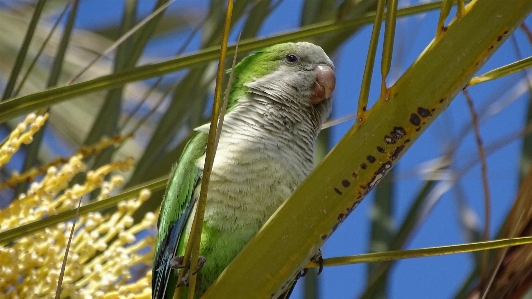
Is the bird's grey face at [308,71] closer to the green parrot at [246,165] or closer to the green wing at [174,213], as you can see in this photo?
the green parrot at [246,165]

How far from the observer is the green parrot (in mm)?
1515

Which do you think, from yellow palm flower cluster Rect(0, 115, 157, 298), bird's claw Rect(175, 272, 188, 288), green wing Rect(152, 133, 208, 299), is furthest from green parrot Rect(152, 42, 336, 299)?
bird's claw Rect(175, 272, 188, 288)

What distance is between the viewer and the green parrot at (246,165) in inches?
59.6

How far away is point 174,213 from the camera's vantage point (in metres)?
1.62

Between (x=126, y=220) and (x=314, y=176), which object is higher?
(x=126, y=220)

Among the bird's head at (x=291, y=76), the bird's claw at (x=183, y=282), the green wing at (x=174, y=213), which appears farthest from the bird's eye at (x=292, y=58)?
the bird's claw at (x=183, y=282)

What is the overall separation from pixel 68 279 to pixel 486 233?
850mm

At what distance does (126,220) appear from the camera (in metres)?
1.37

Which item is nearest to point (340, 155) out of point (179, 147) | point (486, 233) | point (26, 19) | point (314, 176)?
point (314, 176)

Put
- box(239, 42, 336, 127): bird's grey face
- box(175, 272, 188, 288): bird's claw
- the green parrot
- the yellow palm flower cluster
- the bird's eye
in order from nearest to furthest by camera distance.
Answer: box(175, 272, 188, 288): bird's claw, the yellow palm flower cluster, the green parrot, box(239, 42, 336, 127): bird's grey face, the bird's eye

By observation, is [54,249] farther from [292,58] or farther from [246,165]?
[292,58]

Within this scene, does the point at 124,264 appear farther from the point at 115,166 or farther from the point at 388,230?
the point at 388,230

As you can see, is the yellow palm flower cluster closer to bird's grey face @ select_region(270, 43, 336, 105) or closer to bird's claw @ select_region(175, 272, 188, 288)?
bird's claw @ select_region(175, 272, 188, 288)

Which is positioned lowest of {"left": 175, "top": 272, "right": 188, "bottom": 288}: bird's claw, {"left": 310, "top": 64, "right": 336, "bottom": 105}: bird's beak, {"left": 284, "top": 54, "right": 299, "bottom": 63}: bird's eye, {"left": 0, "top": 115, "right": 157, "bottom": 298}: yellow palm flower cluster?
{"left": 175, "top": 272, "right": 188, "bottom": 288}: bird's claw
